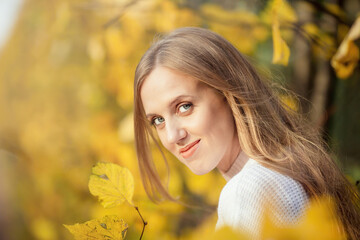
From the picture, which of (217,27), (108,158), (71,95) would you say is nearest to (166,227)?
(108,158)

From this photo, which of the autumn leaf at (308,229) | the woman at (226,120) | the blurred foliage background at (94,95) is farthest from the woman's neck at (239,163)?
the blurred foliage background at (94,95)

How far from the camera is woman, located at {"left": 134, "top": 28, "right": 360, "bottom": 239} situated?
0.79 metres

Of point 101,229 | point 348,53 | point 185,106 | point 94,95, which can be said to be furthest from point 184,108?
point 94,95

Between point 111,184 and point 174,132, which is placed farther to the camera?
point 174,132

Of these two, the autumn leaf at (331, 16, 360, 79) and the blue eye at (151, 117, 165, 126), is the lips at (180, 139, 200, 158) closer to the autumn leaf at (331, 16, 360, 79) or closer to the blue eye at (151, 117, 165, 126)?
the blue eye at (151, 117, 165, 126)

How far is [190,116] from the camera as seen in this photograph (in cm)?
83

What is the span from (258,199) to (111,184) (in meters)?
0.25

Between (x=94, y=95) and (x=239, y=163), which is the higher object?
(x=239, y=163)

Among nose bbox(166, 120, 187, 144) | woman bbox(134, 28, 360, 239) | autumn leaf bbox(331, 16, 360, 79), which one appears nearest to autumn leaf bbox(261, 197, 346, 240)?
woman bbox(134, 28, 360, 239)

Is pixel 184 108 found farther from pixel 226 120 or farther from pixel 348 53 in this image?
pixel 348 53

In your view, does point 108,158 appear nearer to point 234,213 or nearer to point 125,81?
point 125,81

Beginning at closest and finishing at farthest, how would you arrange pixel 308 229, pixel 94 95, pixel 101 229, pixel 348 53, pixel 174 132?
pixel 308 229 < pixel 101 229 < pixel 174 132 < pixel 348 53 < pixel 94 95

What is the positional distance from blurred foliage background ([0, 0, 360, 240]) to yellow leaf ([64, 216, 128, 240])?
Result: 874 millimetres

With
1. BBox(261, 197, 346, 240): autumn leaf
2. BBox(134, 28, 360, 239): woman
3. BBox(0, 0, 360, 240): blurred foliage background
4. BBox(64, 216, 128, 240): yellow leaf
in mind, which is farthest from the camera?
BBox(0, 0, 360, 240): blurred foliage background
